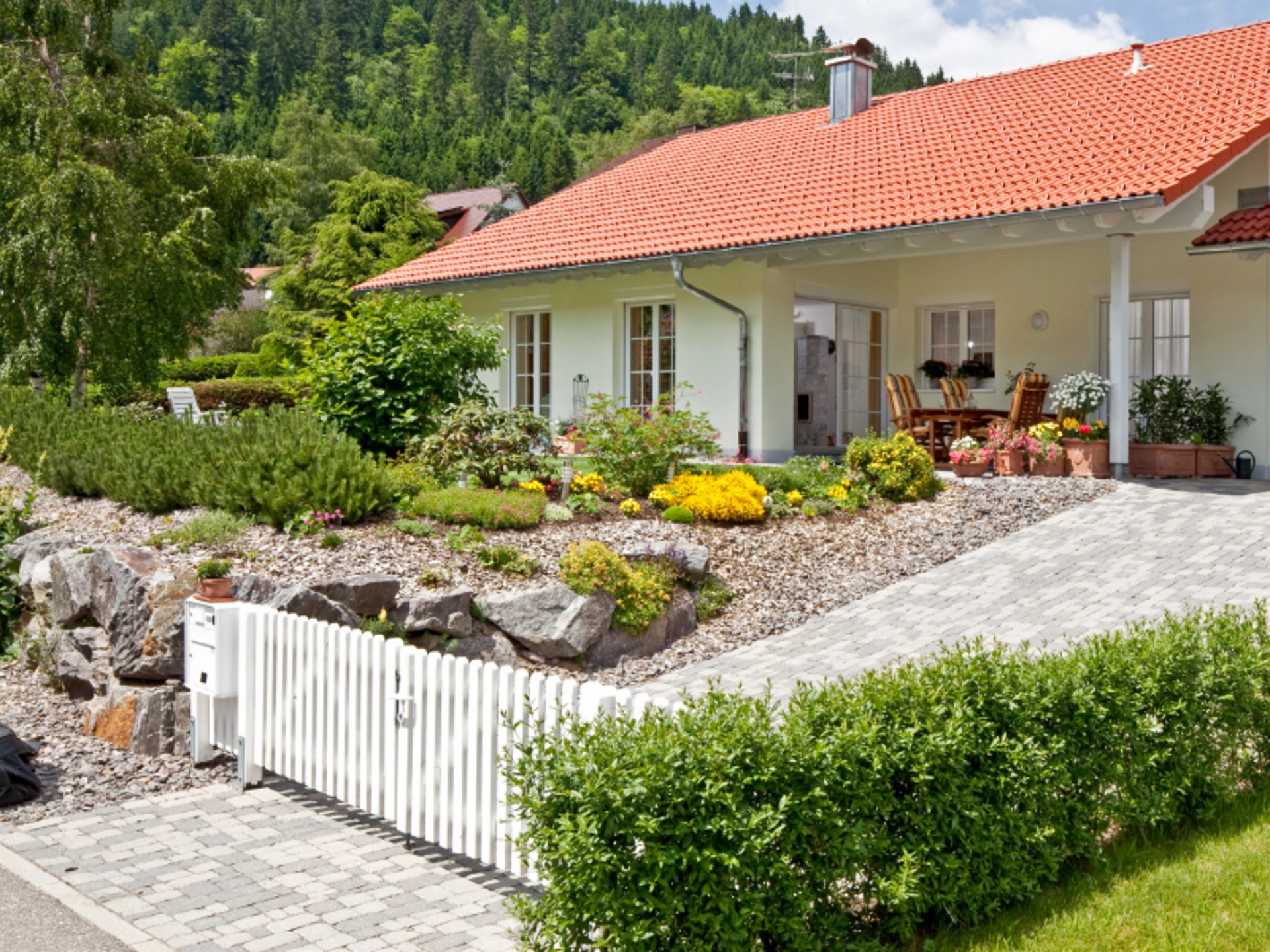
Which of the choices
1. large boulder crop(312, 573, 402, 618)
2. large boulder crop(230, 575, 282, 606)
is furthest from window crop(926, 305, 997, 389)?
large boulder crop(230, 575, 282, 606)

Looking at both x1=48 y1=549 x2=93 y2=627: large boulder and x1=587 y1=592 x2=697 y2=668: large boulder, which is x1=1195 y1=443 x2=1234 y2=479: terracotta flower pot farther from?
x1=48 y1=549 x2=93 y2=627: large boulder

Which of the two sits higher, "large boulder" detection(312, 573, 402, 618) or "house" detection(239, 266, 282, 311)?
"house" detection(239, 266, 282, 311)

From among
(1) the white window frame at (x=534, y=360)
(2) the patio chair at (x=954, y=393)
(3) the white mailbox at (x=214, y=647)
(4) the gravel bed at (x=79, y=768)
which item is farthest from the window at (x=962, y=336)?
(4) the gravel bed at (x=79, y=768)

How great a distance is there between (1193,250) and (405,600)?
1057cm

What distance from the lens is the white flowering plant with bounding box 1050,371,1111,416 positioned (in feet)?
43.5

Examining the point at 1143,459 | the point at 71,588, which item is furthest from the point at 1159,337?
the point at 71,588

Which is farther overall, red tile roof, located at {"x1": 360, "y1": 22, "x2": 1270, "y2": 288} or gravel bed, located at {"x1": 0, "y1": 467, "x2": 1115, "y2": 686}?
red tile roof, located at {"x1": 360, "y1": 22, "x2": 1270, "y2": 288}

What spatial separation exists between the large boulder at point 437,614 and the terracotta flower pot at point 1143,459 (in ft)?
30.1

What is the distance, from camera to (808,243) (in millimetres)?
14875

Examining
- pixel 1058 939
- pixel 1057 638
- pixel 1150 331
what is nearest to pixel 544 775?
pixel 1058 939

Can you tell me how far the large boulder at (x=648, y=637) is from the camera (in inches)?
328

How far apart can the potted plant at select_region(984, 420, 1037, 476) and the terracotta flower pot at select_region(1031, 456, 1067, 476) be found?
0.55 feet

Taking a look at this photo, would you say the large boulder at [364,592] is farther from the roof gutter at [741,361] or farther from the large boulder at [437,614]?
the roof gutter at [741,361]

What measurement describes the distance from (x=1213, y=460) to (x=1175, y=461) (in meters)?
0.50
